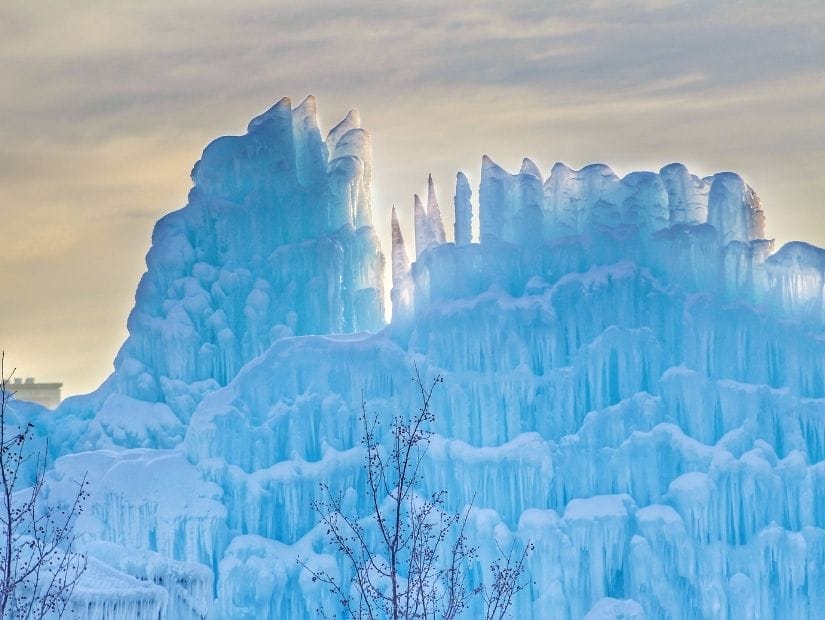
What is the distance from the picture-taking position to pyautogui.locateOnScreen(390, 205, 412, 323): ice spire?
4522 centimetres

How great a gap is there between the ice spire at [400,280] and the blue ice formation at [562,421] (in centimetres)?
7

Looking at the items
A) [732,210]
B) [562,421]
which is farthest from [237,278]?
[732,210]

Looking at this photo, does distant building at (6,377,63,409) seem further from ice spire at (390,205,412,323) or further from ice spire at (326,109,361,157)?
ice spire at (390,205,412,323)

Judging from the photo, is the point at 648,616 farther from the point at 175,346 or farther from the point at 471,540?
the point at 175,346

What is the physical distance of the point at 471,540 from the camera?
42.2 metres

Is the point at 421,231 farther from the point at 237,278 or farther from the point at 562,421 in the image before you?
the point at 237,278

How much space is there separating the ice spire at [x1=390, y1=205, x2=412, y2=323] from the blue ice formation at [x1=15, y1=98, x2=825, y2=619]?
69 millimetres

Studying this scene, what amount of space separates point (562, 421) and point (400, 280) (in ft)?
17.4

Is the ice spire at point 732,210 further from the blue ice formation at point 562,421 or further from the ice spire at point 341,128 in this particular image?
the ice spire at point 341,128

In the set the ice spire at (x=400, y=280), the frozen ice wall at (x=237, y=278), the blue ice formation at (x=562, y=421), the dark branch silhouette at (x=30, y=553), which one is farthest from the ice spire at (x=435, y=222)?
the dark branch silhouette at (x=30, y=553)

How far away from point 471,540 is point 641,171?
8511 millimetres

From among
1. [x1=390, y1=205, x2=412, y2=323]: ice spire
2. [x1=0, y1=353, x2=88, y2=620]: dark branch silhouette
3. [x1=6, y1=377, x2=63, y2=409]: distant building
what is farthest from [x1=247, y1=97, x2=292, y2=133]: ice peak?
[x1=6, y1=377, x2=63, y2=409]: distant building

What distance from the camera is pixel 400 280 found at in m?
45.7

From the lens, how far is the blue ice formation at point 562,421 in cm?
4106
